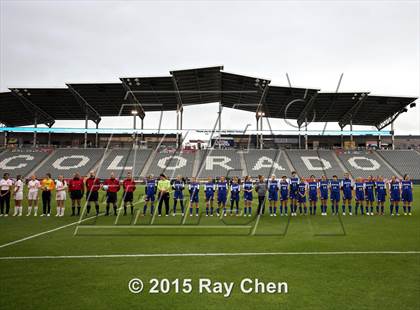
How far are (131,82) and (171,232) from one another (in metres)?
30.4

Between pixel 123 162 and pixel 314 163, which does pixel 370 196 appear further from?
pixel 123 162

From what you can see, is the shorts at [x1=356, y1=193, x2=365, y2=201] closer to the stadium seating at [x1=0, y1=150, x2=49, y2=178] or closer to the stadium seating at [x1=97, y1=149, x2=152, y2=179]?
the stadium seating at [x1=97, y1=149, x2=152, y2=179]

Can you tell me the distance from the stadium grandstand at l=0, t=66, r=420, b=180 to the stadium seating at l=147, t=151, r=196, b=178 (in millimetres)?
144

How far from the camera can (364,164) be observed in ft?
155

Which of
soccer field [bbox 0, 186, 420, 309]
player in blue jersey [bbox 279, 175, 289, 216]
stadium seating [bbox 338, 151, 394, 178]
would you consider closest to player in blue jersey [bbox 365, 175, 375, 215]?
soccer field [bbox 0, 186, 420, 309]

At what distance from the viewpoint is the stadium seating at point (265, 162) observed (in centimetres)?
4400

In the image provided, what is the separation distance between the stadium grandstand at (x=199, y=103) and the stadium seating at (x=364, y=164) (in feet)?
0.46

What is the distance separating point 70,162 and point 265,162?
28483mm

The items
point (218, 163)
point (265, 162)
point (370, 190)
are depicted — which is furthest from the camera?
point (265, 162)

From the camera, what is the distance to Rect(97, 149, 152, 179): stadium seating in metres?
43.8

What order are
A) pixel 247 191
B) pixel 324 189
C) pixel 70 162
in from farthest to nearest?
1. pixel 70 162
2. pixel 324 189
3. pixel 247 191

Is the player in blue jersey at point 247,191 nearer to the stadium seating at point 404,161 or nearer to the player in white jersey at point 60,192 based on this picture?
the player in white jersey at point 60,192

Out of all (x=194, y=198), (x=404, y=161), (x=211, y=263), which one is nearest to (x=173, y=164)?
(x=194, y=198)

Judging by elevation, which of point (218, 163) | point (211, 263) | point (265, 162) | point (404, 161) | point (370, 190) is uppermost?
point (404, 161)
